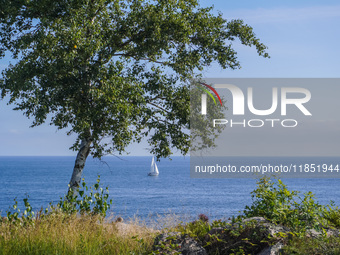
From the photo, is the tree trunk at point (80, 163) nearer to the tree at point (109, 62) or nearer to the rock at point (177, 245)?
the tree at point (109, 62)

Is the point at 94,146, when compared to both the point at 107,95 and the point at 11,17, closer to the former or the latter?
the point at 107,95

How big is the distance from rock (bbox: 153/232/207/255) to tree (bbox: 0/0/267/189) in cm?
602

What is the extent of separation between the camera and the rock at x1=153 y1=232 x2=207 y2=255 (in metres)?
7.21

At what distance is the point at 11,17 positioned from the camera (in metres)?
13.8

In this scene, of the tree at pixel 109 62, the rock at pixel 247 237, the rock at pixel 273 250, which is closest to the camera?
the rock at pixel 273 250

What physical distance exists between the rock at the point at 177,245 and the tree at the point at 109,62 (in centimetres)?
602

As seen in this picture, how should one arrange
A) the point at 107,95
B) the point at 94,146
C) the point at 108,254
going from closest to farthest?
the point at 108,254
the point at 107,95
the point at 94,146

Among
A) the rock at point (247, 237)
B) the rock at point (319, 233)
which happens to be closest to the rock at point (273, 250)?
the rock at point (247, 237)

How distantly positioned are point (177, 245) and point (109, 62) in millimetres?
8190

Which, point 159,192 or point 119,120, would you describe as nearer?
point 119,120

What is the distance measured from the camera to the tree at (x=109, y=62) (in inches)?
507

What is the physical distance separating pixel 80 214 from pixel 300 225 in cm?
546

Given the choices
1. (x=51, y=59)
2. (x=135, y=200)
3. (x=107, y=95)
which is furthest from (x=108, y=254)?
(x=135, y=200)

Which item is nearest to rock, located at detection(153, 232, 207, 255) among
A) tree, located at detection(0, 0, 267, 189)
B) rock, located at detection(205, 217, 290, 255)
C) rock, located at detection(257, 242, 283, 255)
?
rock, located at detection(205, 217, 290, 255)
